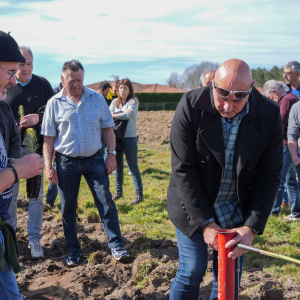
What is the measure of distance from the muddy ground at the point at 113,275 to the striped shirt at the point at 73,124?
134 cm

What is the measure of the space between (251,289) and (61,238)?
2.76 m

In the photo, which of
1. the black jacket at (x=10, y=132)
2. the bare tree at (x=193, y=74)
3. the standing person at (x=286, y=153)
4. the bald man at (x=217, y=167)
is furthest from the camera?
the bare tree at (x=193, y=74)

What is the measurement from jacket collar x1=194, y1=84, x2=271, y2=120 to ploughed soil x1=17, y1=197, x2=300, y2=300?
1844 mm

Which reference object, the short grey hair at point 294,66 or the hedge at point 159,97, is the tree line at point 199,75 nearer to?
the hedge at point 159,97

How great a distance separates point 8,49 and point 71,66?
1976 millimetres

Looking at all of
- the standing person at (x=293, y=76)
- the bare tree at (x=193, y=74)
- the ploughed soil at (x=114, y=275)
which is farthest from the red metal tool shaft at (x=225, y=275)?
the bare tree at (x=193, y=74)

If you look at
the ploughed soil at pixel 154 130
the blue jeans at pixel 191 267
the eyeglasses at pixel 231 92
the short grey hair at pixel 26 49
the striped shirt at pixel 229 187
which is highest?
the short grey hair at pixel 26 49

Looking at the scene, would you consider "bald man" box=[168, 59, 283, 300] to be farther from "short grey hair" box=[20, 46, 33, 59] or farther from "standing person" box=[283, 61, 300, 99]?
"standing person" box=[283, 61, 300, 99]

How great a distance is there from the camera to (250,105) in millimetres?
2518

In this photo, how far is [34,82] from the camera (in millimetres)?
4566

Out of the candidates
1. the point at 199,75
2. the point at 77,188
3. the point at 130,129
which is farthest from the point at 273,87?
the point at 199,75

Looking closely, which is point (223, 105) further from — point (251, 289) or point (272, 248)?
point (272, 248)

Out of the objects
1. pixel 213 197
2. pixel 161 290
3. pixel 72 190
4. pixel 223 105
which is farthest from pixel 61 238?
pixel 223 105

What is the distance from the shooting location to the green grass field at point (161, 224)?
420cm
